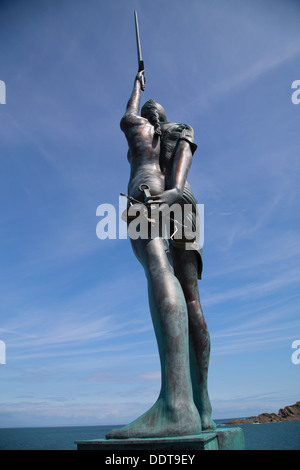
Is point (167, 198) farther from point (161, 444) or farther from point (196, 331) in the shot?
point (161, 444)

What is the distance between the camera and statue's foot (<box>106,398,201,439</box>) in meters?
3.31

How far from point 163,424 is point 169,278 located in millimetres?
1520

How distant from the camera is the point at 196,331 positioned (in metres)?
4.90

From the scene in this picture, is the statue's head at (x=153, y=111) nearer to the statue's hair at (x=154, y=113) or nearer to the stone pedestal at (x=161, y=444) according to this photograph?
the statue's hair at (x=154, y=113)

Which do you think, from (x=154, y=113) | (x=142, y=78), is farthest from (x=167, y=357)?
(x=142, y=78)

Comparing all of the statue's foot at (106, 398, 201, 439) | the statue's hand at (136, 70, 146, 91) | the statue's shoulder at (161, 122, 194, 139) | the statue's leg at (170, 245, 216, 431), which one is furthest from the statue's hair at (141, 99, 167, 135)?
the statue's foot at (106, 398, 201, 439)

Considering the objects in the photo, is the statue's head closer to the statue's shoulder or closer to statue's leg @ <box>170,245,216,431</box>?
the statue's shoulder

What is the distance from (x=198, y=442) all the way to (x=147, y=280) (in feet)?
6.18

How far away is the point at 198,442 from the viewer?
2959 mm

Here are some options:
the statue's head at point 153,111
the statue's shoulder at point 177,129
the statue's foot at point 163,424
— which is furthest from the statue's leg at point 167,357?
the statue's head at point 153,111
